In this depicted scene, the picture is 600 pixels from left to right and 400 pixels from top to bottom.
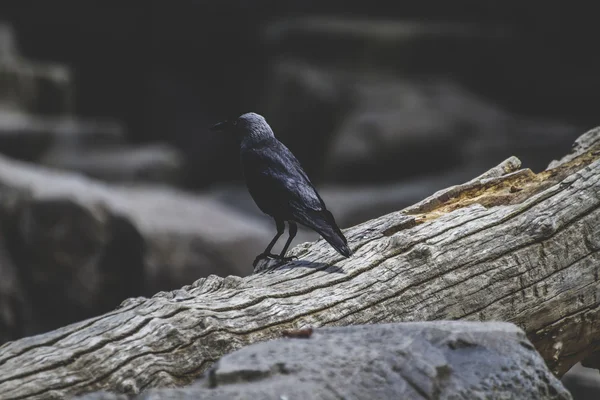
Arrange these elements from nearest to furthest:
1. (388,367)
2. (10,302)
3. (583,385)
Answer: (388,367)
(583,385)
(10,302)

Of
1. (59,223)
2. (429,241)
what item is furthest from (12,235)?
(429,241)

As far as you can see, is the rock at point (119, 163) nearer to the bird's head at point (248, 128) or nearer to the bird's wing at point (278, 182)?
the bird's head at point (248, 128)

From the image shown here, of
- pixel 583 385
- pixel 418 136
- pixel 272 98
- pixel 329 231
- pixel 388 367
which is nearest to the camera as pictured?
pixel 388 367

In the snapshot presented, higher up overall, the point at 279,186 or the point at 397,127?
the point at 397,127

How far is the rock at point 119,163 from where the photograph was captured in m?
9.22

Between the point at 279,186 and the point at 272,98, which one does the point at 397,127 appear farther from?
the point at 279,186

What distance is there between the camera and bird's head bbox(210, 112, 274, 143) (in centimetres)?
366

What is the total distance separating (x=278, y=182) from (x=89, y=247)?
11.1 feet

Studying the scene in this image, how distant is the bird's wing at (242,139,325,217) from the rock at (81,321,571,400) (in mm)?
967

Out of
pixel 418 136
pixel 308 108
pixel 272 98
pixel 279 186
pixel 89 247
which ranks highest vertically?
pixel 272 98

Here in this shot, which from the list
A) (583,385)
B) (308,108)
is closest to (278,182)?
(583,385)

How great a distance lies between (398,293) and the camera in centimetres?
304

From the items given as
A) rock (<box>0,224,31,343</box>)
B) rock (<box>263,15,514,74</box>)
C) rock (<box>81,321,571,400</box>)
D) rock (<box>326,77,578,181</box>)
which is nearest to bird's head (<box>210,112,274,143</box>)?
rock (<box>81,321,571,400</box>)

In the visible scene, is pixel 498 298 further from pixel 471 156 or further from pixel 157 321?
pixel 471 156
